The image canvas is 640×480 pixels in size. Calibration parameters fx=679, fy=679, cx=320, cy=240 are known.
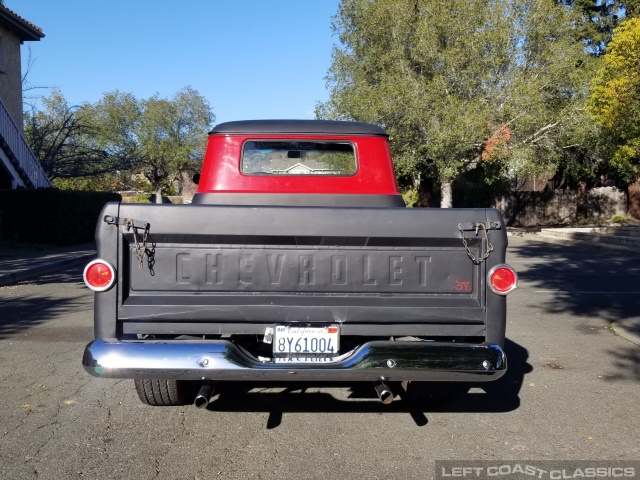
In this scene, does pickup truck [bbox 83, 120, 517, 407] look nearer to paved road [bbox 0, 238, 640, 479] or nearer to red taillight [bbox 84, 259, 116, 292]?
red taillight [bbox 84, 259, 116, 292]

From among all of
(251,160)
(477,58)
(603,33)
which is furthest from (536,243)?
(251,160)

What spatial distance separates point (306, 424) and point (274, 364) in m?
1.00

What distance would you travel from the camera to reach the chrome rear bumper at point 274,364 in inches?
155

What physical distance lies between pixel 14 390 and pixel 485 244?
3.99m

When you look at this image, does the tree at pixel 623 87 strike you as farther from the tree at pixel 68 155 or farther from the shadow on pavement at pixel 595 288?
the tree at pixel 68 155

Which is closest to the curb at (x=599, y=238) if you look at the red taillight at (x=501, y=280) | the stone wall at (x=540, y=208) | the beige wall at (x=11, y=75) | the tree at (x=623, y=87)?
the tree at (x=623, y=87)

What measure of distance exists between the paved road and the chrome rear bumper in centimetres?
55

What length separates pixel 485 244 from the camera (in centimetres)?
416

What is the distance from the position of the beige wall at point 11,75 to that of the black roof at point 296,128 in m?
19.6

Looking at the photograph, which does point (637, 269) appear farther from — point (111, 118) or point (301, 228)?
point (111, 118)

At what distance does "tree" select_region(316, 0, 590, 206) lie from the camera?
24.0m

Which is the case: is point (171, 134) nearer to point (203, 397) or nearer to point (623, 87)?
point (623, 87)

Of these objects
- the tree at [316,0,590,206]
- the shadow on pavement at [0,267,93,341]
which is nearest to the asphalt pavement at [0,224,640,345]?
the shadow on pavement at [0,267,93,341]

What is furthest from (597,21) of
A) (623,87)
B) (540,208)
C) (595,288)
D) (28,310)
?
(28,310)
